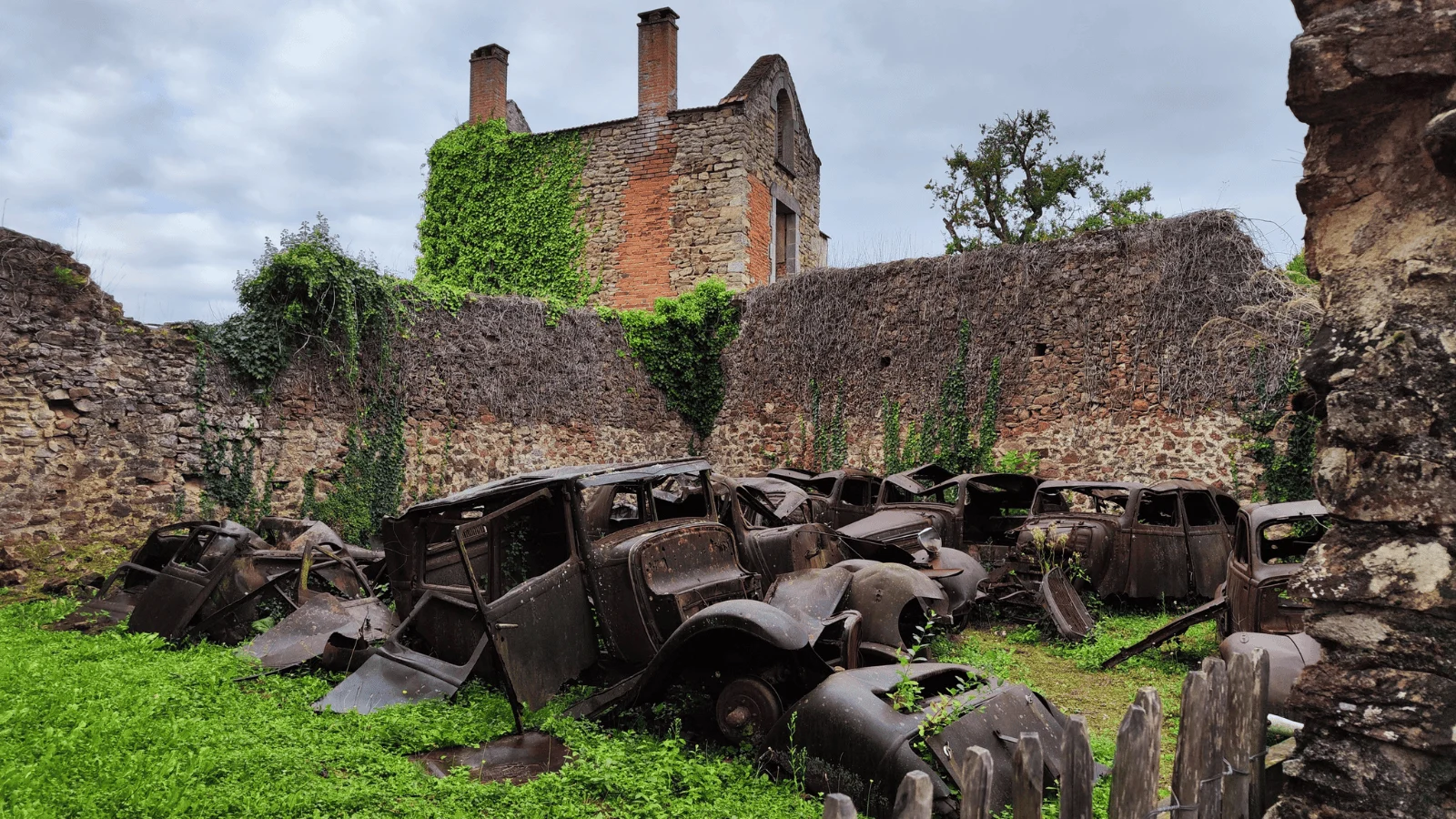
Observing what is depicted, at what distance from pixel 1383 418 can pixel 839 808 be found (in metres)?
2.00

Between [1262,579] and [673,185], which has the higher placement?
[673,185]

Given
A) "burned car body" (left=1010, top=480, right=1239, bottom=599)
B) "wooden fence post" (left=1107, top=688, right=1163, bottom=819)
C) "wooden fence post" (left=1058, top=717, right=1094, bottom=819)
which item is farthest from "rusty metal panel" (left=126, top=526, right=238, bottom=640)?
"burned car body" (left=1010, top=480, right=1239, bottom=599)

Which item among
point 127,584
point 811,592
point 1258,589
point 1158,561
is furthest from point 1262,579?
point 127,584

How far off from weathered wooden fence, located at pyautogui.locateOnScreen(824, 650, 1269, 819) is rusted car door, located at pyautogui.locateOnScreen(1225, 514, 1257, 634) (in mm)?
3541

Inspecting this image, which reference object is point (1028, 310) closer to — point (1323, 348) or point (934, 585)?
point (934, 585)

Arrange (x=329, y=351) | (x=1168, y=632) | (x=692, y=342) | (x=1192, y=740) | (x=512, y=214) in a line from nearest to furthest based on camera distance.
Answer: (x=1192, y=740) → (x=1168, y=632) → (x=329, y=351) → (x=692, y=342) → (x=512, y=214)

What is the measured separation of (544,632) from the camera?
5.39 m

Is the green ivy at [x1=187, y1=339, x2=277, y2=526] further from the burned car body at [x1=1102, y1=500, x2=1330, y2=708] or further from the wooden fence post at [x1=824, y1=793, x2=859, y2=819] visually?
the wooden fence post at [x1=824, y1=793, x2=859, y2=819]

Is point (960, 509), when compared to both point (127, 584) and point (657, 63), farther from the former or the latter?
point (657, 63)

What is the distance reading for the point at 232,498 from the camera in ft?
37.7

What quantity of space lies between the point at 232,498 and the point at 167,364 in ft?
6.18

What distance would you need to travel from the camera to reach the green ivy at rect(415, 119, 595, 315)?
20.2 metres

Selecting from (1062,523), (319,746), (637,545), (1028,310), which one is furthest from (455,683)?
(1028,310)

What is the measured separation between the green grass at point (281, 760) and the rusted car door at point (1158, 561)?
6.12 metres
